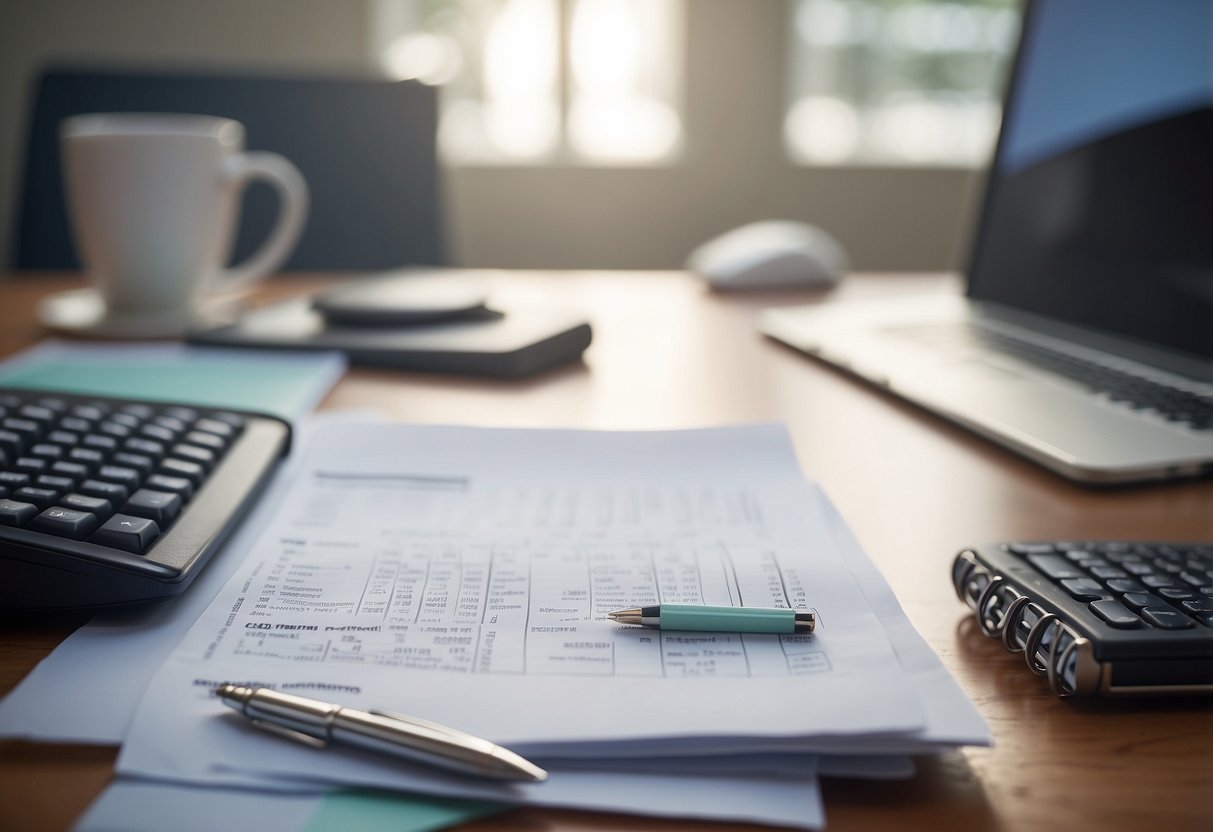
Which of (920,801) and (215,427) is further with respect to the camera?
(215,427)

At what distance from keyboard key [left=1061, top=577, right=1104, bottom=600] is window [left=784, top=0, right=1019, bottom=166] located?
259 cm

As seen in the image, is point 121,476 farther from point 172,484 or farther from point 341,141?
point 341,141

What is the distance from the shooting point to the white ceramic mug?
0.84m

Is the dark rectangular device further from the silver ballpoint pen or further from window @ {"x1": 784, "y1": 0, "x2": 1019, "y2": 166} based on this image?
window @ {"x1": 784, "y1": 0, "x2": 1019, "y2": 166}

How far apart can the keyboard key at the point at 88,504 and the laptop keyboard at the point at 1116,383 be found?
0.52 metres

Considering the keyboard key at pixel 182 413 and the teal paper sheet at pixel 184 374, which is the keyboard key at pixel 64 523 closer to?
the keyboard key at pixel 182 413

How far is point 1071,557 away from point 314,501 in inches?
12.1

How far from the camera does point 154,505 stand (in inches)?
14.6

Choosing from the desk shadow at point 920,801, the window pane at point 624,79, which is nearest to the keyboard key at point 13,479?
the desk shadow at point 920,801

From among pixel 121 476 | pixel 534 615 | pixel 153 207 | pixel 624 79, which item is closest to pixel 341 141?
pixel 153 207

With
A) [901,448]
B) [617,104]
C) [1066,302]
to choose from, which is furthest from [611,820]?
[617,104]

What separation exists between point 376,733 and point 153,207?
2.41ft

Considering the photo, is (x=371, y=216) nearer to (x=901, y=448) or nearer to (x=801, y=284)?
(x=801, y=284)

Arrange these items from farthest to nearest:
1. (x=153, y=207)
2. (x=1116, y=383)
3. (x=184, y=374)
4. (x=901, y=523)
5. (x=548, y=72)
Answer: (x=548, y=72)
(x=153, y=207)
(x=184, y=374)
(x=1116, y=383)
(x=901, y=523)
